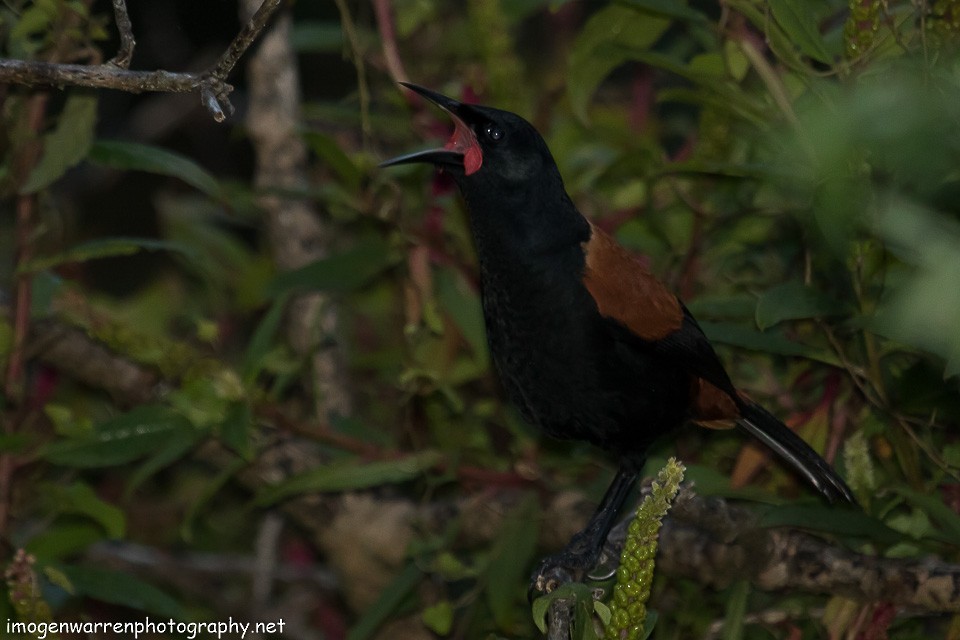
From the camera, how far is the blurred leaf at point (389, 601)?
11.1ft

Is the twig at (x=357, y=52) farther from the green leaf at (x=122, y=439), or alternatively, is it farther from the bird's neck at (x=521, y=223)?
the green leaf at (x=122, y=439)

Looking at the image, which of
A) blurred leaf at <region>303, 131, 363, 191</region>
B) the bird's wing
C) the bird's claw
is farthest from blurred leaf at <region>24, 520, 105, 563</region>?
the bird's wing

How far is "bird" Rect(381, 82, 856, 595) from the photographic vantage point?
3102 mm

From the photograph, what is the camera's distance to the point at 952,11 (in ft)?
8.61

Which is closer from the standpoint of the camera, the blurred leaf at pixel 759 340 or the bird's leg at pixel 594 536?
the blurred leaf at pixel 759 340

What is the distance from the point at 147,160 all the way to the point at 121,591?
123cm

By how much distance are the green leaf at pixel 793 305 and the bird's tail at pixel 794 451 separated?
0.38 m

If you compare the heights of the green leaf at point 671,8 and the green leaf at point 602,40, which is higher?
the green leaf at point 671,8

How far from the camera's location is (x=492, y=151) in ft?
Answer: 10.4

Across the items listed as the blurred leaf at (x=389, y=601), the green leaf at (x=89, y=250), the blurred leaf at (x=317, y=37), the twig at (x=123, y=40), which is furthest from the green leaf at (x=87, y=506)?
the blurred leaf at (x=317, y=37)

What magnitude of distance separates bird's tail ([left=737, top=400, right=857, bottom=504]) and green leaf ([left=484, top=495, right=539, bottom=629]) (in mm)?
679

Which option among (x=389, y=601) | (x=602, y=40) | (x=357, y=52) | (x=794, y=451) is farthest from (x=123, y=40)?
(x=794, y=451)

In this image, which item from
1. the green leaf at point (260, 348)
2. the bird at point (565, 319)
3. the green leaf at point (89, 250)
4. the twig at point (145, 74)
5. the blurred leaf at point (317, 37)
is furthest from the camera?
the blurred leaf at point (317, 37)

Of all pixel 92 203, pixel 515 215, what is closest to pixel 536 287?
pixel 515 215
